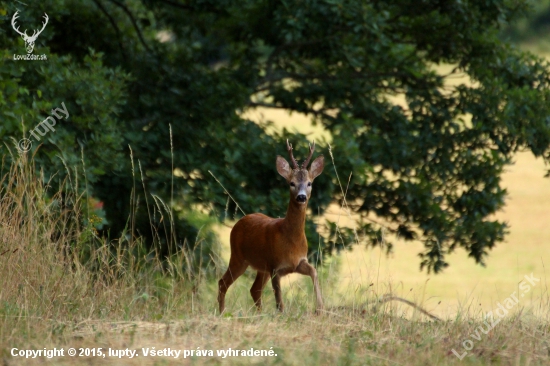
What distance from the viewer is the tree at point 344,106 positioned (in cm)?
888

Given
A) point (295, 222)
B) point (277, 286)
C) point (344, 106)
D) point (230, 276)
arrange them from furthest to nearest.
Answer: point (344, 106) → point (230, 276) → point (277, 286) → point (295, 222)

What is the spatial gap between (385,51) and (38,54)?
391 centimetres

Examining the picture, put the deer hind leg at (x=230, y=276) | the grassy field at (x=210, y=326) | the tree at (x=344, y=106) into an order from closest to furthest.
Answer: the grassy field at (x=210, y=326)
the deer hind leg at (x=230, y=276)
the tree at (x=344, y=106)

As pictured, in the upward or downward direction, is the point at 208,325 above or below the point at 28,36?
below

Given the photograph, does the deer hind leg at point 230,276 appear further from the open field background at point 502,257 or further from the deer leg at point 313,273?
the open field background at point 502,257

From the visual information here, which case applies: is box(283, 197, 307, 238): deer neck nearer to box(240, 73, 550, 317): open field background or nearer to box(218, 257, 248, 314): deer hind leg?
box(218, 257, 248, 314): deer hind leg

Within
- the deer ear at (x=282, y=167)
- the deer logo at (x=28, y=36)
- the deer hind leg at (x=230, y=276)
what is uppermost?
the deer logo at (x=28, y=36)

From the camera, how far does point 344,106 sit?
10.3 m

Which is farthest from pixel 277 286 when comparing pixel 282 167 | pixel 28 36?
pixel 28 36

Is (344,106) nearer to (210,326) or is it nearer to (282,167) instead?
(282,167)

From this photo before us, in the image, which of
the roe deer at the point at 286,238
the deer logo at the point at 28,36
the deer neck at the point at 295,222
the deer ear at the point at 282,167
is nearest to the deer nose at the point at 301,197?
the roe deer at the point at 286,238

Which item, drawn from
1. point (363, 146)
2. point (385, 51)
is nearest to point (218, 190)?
point (363, 146)

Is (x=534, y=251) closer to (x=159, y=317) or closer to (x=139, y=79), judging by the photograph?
(x=139, y=79)

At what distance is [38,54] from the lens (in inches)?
324
